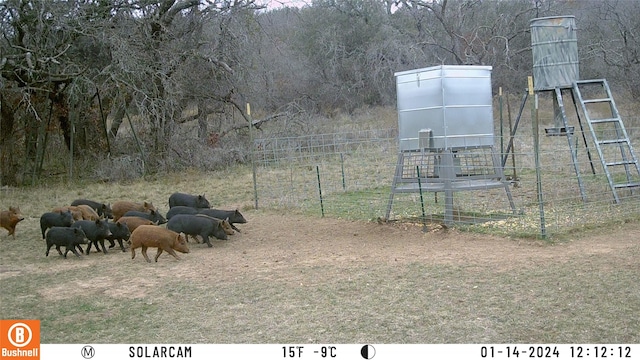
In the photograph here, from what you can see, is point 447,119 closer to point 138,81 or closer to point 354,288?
point 354,288

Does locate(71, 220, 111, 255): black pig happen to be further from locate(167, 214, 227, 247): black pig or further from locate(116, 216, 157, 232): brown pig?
locate(167, 214, 227, 247): black pig

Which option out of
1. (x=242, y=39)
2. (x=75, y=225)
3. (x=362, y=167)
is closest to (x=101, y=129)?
(x=242, y=39)

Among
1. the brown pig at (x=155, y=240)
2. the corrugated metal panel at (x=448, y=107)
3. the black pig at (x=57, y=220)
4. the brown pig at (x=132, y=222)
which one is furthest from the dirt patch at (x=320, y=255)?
the corrugated metal panel at (x=448, y=107)

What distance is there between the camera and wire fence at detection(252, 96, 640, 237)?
969 cm

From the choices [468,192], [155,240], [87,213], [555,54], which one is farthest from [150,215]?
[555,54]

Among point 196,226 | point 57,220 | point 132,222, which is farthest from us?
point 57,220

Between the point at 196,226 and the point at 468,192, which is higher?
the point at 196,226

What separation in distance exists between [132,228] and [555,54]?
292 inches

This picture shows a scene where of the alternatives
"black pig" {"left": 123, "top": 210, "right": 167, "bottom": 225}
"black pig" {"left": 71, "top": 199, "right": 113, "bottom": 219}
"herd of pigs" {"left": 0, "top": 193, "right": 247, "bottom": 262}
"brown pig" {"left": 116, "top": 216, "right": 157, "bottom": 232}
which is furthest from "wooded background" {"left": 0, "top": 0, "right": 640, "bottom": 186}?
"brown pig" {"left": 116, "top": 216, "right": 157, "bottom": 232}

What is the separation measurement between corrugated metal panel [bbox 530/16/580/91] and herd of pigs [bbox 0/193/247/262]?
559cm

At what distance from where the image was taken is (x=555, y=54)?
11.5 meters

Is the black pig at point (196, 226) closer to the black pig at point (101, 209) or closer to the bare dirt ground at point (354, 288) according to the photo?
the bare dirt ground at point (354, 288)

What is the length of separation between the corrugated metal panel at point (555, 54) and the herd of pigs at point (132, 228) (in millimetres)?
5592

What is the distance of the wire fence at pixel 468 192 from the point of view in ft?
31.8
